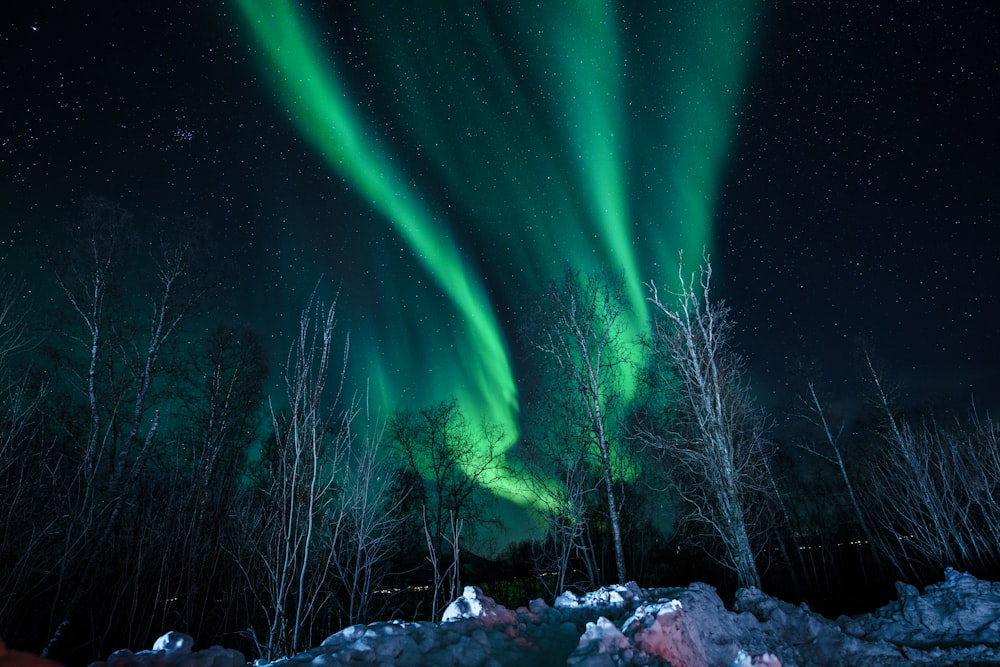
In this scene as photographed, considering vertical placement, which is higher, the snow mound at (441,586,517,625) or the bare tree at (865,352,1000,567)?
the bare tree at (865,352,1000,567)

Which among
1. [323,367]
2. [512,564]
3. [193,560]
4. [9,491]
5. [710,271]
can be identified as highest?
[710,271]

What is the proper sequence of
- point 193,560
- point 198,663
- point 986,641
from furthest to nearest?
point 193,560, point 986,641, point 198,663

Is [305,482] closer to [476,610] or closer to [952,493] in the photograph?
[476,610]

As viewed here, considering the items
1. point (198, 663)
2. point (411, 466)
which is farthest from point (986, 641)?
point (411, 466)

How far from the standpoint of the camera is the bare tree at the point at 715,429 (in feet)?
35.9

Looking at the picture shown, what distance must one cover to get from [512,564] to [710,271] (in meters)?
20.3

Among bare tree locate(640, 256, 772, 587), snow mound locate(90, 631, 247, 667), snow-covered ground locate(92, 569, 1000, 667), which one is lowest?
snow-covered ground locate(92, 569, 1000, 667)

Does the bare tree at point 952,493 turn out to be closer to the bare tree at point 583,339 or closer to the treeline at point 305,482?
the treeline at point 305,482

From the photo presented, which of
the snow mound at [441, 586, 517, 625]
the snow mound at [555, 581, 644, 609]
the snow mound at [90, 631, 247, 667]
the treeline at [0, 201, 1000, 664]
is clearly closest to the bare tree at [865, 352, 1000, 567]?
the treeline at [0, 201, 1000, 664]

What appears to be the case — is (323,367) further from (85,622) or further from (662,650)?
(85,622)

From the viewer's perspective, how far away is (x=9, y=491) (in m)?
7.20

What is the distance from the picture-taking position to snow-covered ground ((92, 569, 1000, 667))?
3309 millimetres

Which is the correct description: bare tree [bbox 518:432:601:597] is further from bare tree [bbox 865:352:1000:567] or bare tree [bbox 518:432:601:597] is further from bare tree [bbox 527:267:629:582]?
bare tree [bbox 865:352:1000:567]

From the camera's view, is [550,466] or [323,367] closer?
[323,367]
